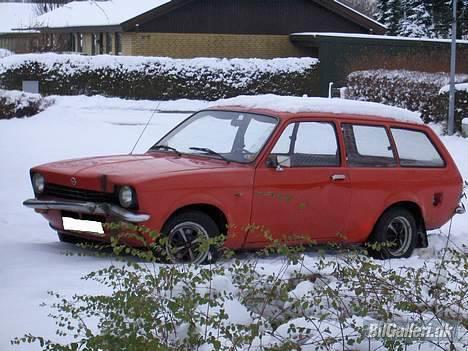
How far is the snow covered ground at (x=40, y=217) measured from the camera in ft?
19.9

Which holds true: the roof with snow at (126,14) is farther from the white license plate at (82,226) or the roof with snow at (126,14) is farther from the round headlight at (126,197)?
the round headlight at (126,197)

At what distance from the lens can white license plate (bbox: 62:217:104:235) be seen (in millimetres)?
7580

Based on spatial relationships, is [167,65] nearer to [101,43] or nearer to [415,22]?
[101,43]

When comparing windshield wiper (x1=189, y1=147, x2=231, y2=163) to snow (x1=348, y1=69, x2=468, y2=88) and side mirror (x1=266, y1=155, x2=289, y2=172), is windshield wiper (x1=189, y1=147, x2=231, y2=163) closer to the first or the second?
side mirror (x1=266, y1=155, x2=289, y2=172)

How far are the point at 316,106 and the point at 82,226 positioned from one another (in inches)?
101

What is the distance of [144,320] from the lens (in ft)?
14.4

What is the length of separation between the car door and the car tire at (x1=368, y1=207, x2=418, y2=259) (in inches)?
19.3

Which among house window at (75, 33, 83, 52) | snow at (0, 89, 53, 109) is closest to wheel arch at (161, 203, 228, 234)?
snow at (0, 89, 53, 109)

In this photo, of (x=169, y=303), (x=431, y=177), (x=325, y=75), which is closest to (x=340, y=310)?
(x=169, y=303)

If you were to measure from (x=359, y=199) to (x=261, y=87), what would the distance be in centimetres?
2355

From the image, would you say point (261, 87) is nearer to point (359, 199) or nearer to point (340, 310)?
point (359, 199)

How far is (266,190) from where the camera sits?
805 cm

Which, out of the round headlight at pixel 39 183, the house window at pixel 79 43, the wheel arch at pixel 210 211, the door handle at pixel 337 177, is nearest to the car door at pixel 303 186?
the door handle at pixel 337 177

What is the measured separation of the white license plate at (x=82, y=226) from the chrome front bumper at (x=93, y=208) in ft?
0.39
